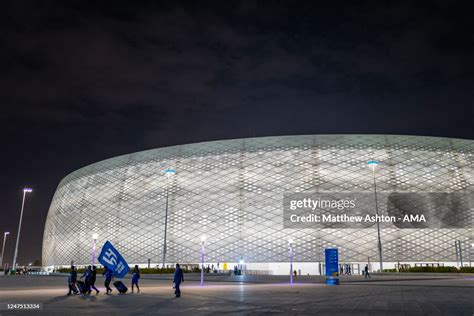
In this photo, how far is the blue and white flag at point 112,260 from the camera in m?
16.8

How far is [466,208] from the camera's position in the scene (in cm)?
4622

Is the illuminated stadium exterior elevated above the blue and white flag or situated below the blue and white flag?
above

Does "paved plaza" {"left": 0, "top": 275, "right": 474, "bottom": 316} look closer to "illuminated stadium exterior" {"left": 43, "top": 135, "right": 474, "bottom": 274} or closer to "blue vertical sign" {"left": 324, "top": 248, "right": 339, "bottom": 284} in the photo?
"blue vertical sign" {"left": 324, "top": 248, "right": 339, "bottom": 284}

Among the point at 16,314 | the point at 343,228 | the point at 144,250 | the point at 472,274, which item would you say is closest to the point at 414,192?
the point at 343,228

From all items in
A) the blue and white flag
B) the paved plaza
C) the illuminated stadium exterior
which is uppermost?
the illuminated stadium exterior

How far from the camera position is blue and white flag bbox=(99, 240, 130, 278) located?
1679 cm

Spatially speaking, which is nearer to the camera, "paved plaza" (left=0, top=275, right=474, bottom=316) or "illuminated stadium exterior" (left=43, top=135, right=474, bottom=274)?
"paved plaza" (left=0, top=275, right=474, bottom=316)

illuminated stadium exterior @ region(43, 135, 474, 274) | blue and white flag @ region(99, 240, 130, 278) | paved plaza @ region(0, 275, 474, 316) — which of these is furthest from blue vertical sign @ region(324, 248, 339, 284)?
blue and white flag @ region(99, 240, 130, 278)

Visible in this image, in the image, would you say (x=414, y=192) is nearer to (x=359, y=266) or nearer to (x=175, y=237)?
(x=359, y=266)

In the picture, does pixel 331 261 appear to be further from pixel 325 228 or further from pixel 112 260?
pixel 112 260

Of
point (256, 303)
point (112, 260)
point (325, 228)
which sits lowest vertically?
point (256, 303)

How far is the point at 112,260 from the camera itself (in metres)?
17.1

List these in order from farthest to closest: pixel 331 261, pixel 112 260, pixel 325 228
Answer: pixel 325 228 < pixel 331 261 < pixel 112 260

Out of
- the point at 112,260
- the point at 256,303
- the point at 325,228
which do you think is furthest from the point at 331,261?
the point at 256,303
